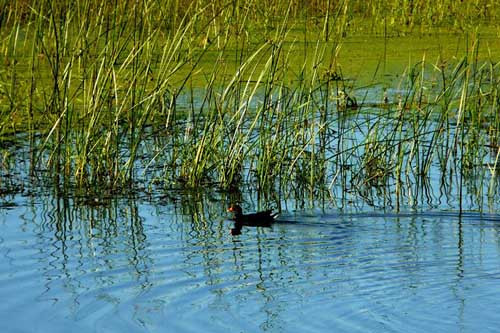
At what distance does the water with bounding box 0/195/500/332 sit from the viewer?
4.59 metres

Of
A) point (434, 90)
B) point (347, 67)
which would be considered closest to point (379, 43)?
point (347, 67)

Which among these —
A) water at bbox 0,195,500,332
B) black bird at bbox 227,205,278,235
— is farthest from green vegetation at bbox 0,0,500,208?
black bird at bbox 227,205,278,235

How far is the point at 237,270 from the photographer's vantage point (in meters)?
5.36

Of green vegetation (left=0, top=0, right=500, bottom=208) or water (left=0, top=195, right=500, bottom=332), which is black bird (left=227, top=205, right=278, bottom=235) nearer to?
water (left=0, top=195, right=500, bottom=332)

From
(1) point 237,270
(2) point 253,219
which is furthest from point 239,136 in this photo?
(1) point 237,270

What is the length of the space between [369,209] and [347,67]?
417cm

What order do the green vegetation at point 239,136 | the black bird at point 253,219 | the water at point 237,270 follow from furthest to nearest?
the green vegetation at point 239,136 < the black bird at point 253,219 < the water at point 237,270

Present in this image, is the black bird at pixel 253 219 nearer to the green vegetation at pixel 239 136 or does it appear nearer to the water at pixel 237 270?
the water at pixel 237 270

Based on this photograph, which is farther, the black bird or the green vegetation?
the green vegetation

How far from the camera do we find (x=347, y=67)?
10.6m

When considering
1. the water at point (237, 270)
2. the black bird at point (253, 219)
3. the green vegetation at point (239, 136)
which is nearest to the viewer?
the water at point (237, 270)

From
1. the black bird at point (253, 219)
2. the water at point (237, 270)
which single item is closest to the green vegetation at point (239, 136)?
the water at point (237, 270)

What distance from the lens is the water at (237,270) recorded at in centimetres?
459

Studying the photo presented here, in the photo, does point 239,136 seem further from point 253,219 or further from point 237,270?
point 237,270
